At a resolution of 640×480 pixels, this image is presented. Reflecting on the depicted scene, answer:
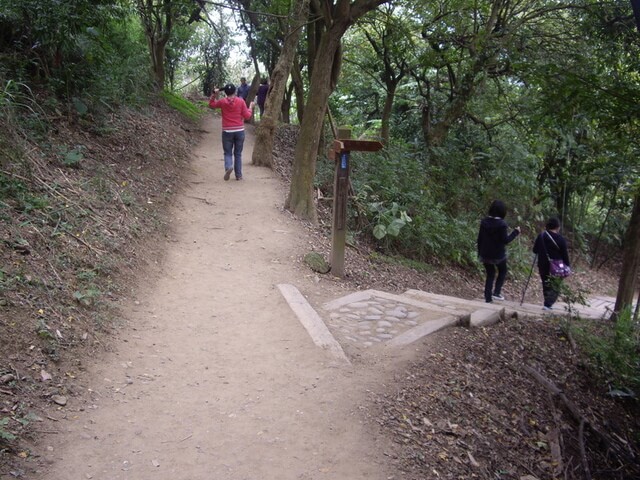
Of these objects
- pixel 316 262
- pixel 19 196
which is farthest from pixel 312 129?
pixel 19 196

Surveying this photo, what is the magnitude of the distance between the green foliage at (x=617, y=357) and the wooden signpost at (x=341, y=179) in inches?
131

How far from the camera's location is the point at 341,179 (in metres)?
7.11

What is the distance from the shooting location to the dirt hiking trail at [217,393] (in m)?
3.30

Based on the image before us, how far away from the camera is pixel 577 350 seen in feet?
21.4

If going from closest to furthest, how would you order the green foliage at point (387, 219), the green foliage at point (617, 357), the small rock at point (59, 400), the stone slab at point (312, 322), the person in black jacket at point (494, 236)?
the small rock at point (59, 400)
the stone slab at point (312, 322)
the green foliage at point (617, 357)
the person in black jacket at point (494, 236)
the green foliage at point (387, 219)

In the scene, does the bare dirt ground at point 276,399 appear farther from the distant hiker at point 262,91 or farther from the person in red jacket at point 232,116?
the distant hiker at point 262,91

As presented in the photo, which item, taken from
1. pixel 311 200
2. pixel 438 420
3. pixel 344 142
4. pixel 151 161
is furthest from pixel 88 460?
pixel 151 161

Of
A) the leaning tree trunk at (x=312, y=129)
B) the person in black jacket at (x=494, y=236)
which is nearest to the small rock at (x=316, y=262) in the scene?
the leaning tree trunk at (x=312, y=129)

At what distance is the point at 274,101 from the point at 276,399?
883 cm

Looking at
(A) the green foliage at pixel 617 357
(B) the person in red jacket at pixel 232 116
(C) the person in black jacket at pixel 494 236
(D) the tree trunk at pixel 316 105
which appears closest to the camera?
(A) the green foliage at pixel 617 357

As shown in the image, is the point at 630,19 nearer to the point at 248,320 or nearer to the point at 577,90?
the point at 577,90

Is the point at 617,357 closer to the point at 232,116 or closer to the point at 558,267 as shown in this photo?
the point at 558,267

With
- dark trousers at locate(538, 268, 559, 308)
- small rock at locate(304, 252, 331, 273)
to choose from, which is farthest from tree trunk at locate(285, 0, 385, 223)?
dark trousers at locate(538, 268, 559, 308)

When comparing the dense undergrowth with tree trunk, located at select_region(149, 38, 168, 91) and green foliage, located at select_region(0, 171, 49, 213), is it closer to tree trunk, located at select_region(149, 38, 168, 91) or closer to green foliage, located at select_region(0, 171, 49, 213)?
green foliage, located at select_region(0, 171, 49, 213)
